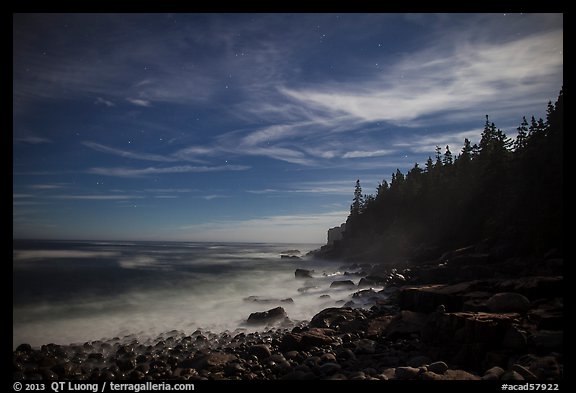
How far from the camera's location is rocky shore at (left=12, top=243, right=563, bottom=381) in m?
6.62

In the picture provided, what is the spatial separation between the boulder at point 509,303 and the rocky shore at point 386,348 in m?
0.03

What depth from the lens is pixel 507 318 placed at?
758cm

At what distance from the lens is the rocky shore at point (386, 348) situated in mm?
6621

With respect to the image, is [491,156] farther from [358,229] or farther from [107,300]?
[107,300]

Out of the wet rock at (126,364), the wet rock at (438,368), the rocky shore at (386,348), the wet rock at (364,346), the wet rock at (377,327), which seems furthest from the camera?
the wet rock at (377,327)

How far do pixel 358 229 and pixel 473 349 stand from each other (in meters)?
62.4

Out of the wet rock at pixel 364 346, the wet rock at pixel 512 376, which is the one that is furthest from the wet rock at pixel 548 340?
the wet rock at pixel 364 346

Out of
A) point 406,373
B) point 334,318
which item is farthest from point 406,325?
point 334,318

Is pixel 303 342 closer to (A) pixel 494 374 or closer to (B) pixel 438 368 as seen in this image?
(B) pixel 438 368

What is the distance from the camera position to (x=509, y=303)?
28.3 ft

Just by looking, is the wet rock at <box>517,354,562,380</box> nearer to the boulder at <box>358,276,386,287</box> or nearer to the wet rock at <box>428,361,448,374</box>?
the wet rock at <box>428,361,448,374</box>

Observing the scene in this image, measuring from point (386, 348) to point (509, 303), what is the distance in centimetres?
406

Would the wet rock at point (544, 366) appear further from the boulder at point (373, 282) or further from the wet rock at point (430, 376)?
the boulder at point (373, 282)
